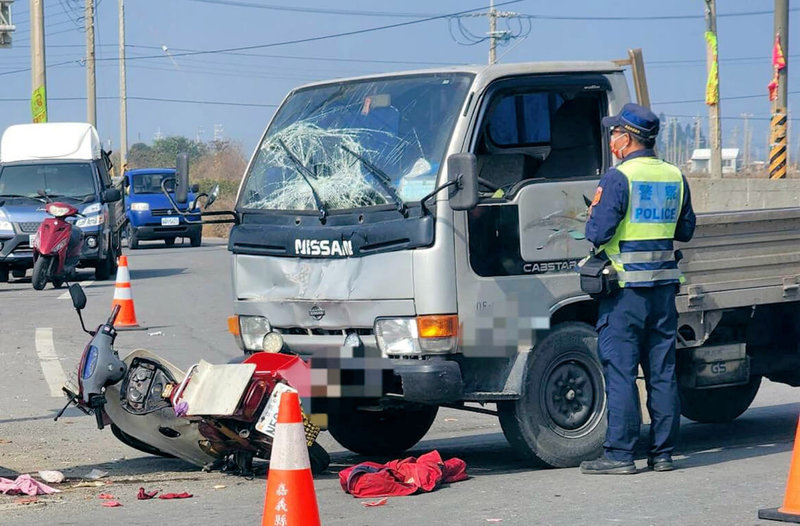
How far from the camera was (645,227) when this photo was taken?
7.18 meters

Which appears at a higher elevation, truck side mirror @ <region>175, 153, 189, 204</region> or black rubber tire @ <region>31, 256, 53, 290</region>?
truck side mirror @ <region>175, 153, 189, 204</region>

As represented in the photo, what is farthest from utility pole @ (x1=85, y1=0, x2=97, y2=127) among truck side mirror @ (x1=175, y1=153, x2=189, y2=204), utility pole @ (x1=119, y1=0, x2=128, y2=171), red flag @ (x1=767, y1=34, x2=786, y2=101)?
truck side mirror @ (x1=175, y1=153, x2=189, y2=204)

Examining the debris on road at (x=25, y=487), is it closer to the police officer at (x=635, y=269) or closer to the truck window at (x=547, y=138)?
the police officer at (x=635, y=269)

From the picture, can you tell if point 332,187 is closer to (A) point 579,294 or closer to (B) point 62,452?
(A) point 579,294

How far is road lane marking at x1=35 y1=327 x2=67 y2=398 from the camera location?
11336mm

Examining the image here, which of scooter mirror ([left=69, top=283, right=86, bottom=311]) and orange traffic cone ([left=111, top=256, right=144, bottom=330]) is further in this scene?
orange traffic cone ([left=111, top=256, right=144, bottom=330])

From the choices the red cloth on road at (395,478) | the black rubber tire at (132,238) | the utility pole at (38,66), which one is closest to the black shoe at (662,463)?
the red cloth on road at (395,478)

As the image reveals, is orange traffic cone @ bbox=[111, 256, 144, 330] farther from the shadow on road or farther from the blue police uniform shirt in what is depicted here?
the blue police uniform shirt

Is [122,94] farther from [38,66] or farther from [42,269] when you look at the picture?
[42,269]

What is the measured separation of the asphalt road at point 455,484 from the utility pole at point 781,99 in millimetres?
11623

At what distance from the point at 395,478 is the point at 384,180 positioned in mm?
1665

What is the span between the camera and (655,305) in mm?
7238

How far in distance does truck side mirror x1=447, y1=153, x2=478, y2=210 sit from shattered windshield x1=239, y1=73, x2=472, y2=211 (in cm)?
36

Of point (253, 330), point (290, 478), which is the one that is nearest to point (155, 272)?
point (253, 330)
